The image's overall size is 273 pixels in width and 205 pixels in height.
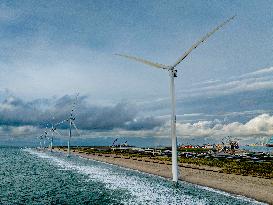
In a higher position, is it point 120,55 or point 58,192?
point 120,55

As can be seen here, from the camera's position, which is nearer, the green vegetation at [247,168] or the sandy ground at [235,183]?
the sandy ground at [235,183]

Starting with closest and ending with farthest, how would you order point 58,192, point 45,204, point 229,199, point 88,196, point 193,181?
point 45,204 → point 229,199 → point 88,196 → point 58,192 → point 193,181

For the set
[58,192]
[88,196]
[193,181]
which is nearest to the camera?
[88,196]

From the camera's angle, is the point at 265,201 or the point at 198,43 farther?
the point at 198,43

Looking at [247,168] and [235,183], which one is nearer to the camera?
[235,183]

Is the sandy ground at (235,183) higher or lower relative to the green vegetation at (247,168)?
lower

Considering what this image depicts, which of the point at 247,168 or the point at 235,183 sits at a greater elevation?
the point at 247,168

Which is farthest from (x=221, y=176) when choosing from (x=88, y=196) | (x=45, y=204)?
(x=45, y=204)

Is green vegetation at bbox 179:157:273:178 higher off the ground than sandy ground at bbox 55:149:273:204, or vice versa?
green vegetation at bbox 179:157:273:178

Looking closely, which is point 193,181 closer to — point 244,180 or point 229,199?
point 244,180

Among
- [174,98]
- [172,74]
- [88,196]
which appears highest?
[172,74]

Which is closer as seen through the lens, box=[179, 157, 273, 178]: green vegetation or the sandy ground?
the sandy ground
